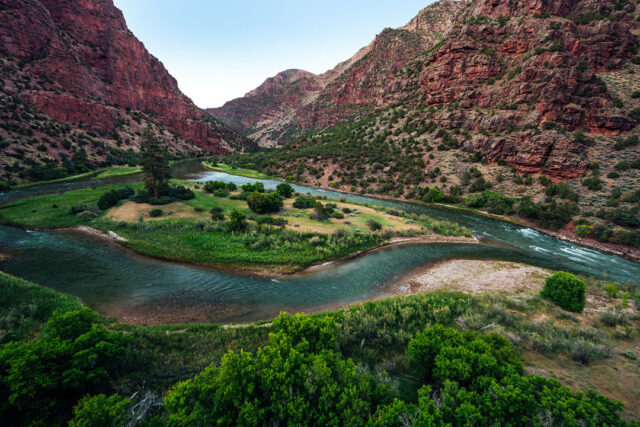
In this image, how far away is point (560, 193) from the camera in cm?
3381

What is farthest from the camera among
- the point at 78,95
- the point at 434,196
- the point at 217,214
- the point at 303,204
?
the point at 78,95

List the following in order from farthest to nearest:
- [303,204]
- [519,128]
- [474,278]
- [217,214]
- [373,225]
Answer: [519,128]
[303,204]
[373,225]
[217,214]
[474,278]

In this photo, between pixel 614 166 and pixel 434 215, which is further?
pixel 434 215

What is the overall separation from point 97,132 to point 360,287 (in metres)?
94.0

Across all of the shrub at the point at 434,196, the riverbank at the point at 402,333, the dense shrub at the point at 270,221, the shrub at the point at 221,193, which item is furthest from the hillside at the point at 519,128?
the dense shrub at the point at 270,221

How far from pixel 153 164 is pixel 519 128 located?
63.5 meters

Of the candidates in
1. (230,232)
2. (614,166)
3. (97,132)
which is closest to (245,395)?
(230,232)

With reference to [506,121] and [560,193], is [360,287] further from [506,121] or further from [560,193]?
[506,121]

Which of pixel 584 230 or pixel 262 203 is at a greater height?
pixel 584 230

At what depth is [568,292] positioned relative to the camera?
42.3 feet

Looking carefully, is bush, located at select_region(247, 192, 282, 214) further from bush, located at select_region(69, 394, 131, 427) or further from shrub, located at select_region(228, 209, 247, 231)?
bush, located at select_region(69, 394, 131, 427)

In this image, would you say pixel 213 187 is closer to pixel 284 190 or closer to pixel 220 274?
pixel 284 190

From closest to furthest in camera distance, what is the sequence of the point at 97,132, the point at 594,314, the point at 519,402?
the point at 519,402 → the point at 594,314 → the point at 97,132

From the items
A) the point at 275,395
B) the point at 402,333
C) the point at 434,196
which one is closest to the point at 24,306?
the point at 275,395
